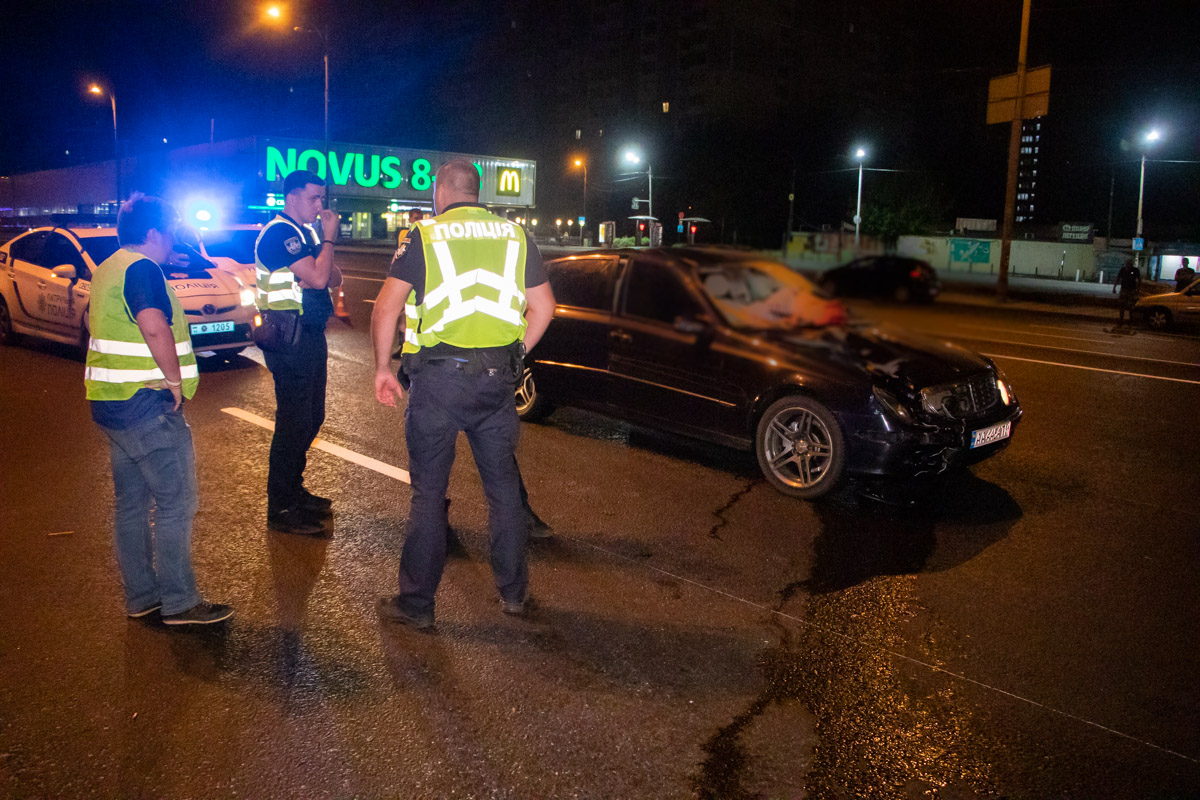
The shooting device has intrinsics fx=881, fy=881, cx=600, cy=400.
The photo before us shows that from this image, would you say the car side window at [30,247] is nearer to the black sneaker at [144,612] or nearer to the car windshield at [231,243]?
the car windshield at [231,243]

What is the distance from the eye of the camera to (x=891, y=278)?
1.90 meters

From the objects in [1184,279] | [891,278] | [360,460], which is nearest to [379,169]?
[1184,279]

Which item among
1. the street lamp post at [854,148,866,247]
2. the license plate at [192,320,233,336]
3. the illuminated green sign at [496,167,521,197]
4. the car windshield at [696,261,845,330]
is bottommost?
the license plate at [192,320,233,336]

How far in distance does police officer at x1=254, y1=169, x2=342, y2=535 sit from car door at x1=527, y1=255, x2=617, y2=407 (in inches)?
82.9

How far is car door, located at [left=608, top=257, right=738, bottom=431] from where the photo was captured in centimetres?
587

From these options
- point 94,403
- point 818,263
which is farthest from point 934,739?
point 94,403

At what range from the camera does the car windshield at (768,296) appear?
6.82 feet

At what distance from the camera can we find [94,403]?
144 inches

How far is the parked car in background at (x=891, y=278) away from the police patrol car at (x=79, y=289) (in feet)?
29.7

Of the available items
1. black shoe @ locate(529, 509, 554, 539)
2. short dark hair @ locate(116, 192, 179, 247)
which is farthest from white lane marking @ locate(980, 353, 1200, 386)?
short dark hair @ locate(116, 192, 179, 247)

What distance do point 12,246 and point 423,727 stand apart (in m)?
11.0

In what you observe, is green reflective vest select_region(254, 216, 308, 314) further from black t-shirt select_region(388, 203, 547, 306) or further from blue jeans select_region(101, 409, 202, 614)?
black t-shirt select_region(388, 203, 547, 306)

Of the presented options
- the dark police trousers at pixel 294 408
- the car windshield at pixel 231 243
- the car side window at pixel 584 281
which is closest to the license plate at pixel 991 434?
the car side window at pixel 584 281

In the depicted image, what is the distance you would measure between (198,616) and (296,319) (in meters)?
1.70
